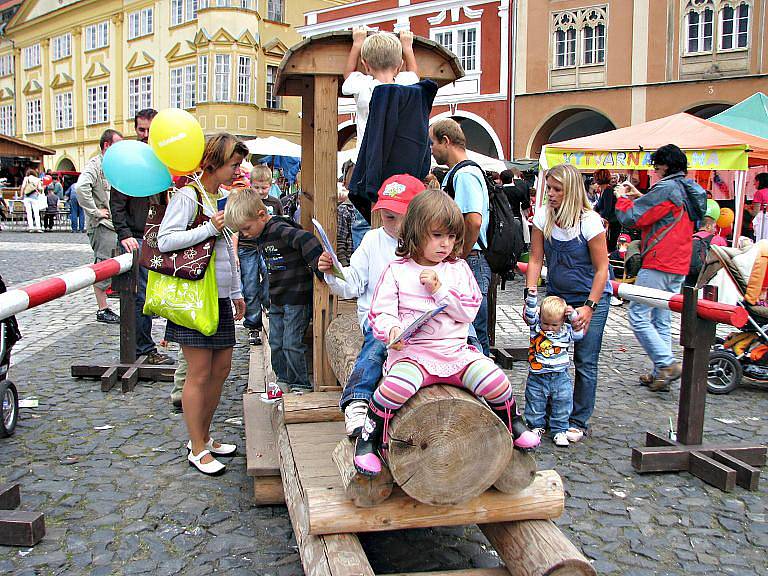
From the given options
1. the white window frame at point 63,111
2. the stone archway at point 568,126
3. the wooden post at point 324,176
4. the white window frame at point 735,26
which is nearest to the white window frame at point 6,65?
the white window frame at point 63,111

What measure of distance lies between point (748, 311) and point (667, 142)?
591 cm

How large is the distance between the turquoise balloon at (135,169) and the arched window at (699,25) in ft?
81.1

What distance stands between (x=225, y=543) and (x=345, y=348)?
120cm

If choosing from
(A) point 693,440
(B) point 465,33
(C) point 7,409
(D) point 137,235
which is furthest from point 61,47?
(A) point 693,440

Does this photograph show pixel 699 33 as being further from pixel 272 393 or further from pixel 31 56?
pixel 31 56

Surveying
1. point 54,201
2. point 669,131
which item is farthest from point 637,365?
point 54,201

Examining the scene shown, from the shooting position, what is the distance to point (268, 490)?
397 centimetres

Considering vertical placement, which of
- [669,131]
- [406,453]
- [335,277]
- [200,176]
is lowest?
[406,453]

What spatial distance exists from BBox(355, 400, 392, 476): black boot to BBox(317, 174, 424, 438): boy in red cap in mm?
266

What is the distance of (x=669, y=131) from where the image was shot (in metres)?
12.3

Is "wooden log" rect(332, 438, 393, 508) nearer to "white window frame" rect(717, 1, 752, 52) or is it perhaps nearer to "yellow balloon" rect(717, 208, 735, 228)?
"yellow balloon" rect(717, 208, 735, 228)

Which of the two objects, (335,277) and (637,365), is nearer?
(335,277)

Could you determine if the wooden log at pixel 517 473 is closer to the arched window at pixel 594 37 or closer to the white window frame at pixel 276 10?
the arched window at pixel 594 37

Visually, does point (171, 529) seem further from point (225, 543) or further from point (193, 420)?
point (193, 420)
